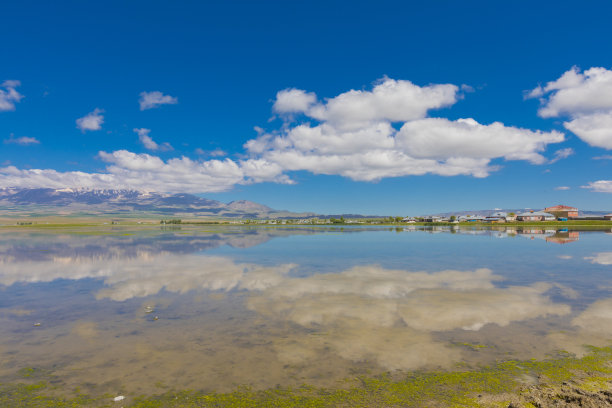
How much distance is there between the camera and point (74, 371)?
38.7 ft

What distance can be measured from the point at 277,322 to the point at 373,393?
7913 mm

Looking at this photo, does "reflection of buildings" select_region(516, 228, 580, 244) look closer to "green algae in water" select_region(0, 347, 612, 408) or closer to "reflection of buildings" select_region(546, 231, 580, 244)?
"reflection of buildings" select_region(546, 231, 580, 244)

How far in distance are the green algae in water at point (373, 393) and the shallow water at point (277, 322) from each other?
0.60 m

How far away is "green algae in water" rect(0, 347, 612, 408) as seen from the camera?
9734 millimetres

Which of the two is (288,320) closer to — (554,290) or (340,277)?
(340,277)

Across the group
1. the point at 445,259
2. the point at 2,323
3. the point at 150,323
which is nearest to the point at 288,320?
the point at 150,323

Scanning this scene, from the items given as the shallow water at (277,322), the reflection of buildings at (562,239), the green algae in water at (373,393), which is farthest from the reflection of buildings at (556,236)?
the green algae in water at (373,393)

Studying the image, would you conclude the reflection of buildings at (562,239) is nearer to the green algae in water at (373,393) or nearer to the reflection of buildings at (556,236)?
the reflection of buildings at (556,236)

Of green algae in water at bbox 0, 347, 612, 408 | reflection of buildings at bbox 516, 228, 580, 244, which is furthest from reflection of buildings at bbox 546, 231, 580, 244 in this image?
green algae in water at bbox 0, 347, 612, 408

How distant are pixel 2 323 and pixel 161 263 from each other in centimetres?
Result: 2074

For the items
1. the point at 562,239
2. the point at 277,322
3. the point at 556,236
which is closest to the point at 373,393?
the point at 277,322

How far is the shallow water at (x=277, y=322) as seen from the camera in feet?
39.4

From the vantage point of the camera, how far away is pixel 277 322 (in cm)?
1722

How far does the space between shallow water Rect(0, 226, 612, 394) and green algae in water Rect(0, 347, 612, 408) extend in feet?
1.97
